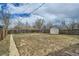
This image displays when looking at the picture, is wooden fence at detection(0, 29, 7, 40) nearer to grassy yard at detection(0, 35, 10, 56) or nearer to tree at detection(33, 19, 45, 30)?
grassy yard at detection(0, 35, 10, 56)

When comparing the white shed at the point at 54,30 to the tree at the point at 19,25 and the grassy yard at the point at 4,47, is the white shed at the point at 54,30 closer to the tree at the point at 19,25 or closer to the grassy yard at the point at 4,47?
the tree at the point at 19,25

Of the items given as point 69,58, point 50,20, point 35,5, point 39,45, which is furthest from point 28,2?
point 69,58

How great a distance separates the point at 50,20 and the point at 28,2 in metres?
0.23

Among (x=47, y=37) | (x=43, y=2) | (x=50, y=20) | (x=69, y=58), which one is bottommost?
(x=69, y=58)

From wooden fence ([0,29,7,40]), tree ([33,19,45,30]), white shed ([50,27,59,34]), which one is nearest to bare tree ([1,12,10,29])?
wooden fence ([0,29,7,40])

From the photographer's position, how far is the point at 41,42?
2049 millimetres

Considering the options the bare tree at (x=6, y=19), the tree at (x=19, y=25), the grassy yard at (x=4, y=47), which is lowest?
the grassy yard at (x=4, y=47)

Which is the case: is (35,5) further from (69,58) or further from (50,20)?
(69,58)

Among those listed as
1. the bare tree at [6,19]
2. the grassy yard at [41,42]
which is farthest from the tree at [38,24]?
the bare tree at [6,19]

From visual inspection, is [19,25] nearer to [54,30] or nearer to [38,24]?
[38,24]

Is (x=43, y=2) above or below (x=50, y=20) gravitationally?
above

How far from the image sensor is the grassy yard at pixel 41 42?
6.70 feet

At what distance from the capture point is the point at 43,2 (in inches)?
80.4

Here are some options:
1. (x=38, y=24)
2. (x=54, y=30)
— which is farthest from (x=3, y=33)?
(x=54, y=30)
